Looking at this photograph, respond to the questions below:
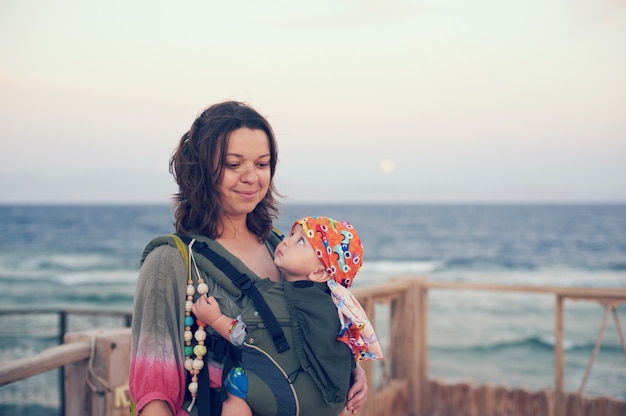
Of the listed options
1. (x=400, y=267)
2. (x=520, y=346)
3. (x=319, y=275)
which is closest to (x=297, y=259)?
(x=319, y=275)

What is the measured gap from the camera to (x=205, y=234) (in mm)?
1984

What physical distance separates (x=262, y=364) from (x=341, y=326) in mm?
281

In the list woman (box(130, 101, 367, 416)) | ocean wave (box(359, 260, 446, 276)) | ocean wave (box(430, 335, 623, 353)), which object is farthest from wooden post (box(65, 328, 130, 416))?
ocean wave (box(359, 260, 446, 276))

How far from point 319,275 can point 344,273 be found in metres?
0.08

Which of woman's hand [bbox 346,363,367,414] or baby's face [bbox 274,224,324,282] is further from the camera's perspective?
woman's hand [bbox 346,363,367,414]

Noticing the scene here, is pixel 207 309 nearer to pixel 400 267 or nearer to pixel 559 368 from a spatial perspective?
pixel 559 368

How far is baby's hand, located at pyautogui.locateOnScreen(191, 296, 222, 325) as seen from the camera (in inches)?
70.1

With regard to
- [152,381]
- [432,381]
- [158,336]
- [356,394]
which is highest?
[158,336]

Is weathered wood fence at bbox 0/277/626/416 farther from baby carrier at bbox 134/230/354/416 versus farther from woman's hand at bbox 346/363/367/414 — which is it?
baby carrier at bbox 134/230/354/416

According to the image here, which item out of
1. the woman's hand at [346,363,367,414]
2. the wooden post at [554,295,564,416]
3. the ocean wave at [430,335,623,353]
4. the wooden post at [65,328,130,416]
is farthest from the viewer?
the ocean wave at [430,335,623,353]

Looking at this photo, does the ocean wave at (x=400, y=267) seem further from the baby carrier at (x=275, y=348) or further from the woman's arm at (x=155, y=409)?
the woman's arm at (x=155, y=409)

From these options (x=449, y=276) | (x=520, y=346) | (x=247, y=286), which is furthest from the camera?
(x=449, y=276)

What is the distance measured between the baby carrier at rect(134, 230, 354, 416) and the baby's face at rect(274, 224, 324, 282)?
88 mm

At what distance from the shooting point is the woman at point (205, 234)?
1752 mm
